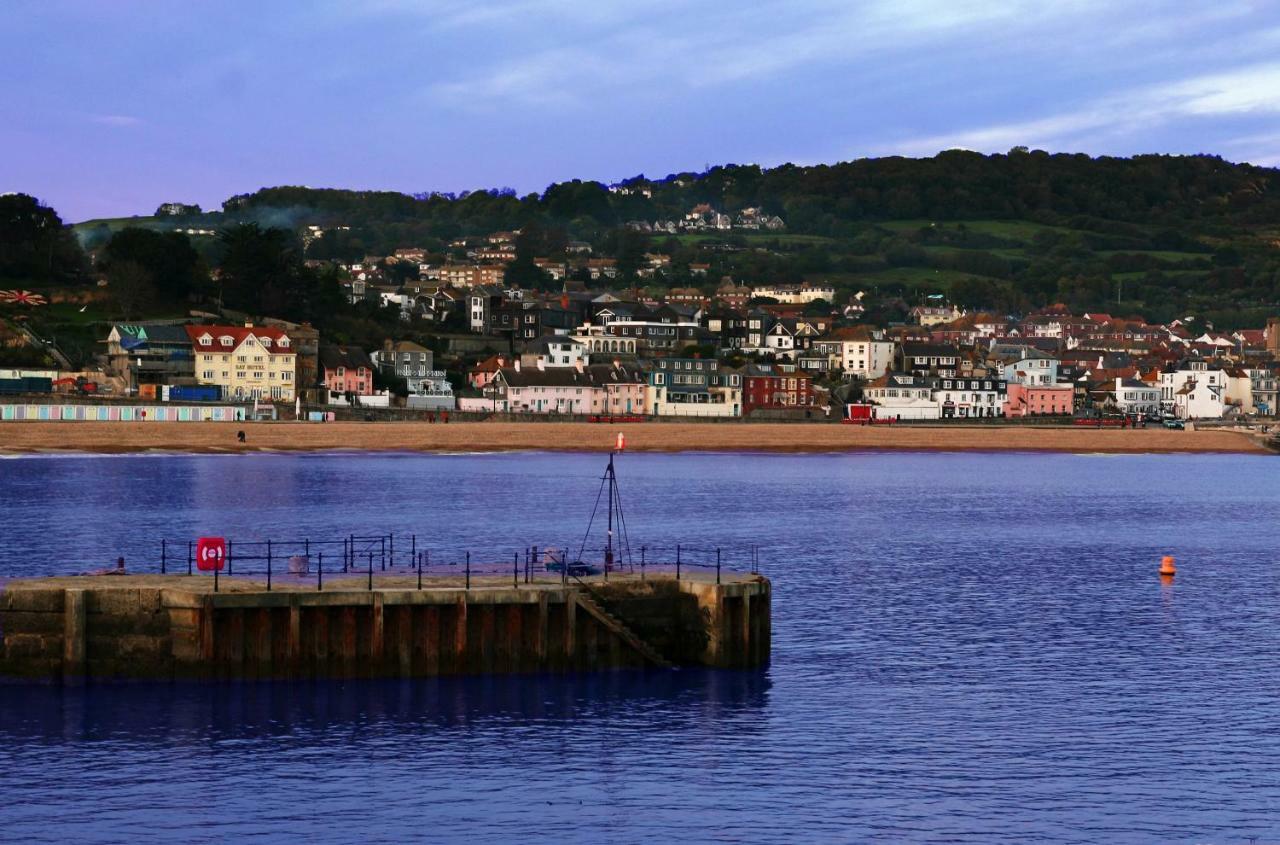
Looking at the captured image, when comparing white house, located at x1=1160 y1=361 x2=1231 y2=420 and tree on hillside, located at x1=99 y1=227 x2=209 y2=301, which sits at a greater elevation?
tree on hillside, located at x1=99 y1=227 x2=209 y2=301

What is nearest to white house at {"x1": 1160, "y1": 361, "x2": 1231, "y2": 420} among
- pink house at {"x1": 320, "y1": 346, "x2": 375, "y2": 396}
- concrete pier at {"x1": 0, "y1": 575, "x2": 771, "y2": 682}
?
pink house at {"x1": 320, "y1": 346, "x2": 375, "y2": 396}

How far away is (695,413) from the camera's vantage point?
16525 cm

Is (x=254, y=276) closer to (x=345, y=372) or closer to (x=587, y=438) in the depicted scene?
(x=345, y=372)

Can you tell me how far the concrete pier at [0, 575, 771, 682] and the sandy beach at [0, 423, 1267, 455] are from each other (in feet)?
263

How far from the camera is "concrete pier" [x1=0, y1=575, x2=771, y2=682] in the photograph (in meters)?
31.2

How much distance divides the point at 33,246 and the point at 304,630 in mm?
153600

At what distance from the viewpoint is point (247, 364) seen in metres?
145

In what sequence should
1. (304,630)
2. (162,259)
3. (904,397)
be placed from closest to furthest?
(304,630)
(162,259)
(904,397)

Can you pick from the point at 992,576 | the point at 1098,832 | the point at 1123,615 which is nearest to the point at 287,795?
the point at 1098,832

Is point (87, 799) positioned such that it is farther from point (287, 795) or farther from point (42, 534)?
point (42, 534)

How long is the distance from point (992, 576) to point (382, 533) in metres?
22.4

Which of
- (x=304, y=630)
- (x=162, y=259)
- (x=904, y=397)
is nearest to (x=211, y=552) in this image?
(x=304, y=630)

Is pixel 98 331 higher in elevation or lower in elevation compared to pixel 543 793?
higher

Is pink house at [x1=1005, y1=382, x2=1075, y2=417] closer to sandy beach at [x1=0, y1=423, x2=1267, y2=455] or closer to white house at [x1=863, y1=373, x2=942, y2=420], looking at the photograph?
white house at [x1=863, y1=373, x2=942, y2=420]
